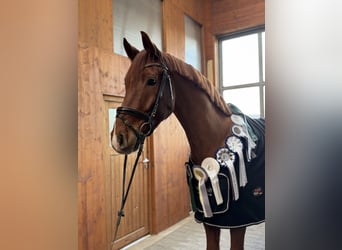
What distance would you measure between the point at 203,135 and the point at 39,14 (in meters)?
0.80

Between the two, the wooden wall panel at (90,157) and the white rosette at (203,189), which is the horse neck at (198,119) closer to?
the white rosette at (203,189)

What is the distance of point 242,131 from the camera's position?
1.14 meters

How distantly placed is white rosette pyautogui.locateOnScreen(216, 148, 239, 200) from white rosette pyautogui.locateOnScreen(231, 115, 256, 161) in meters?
0.08

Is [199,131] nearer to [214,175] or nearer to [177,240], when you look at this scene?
[214,175]

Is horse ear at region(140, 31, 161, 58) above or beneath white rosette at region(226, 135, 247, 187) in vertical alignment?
above

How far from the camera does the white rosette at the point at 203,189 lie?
42.2 inches

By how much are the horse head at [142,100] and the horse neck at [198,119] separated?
9 centimetres

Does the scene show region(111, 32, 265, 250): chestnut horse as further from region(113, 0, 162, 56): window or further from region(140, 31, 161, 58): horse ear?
region(113, 0, 162, 56): window

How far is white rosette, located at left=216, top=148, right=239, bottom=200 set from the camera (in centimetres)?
106

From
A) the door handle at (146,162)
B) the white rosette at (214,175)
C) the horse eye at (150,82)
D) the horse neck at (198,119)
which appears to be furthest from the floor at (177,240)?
the horse eye at (150,82)

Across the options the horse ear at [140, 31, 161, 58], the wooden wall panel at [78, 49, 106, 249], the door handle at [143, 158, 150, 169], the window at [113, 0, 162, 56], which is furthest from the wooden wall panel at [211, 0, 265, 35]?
the door handle at [143, 158, 150, 169]

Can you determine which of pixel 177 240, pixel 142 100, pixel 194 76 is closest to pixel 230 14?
pixel 194 76

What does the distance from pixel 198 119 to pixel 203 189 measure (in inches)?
12.6

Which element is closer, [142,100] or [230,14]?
[142,100]
